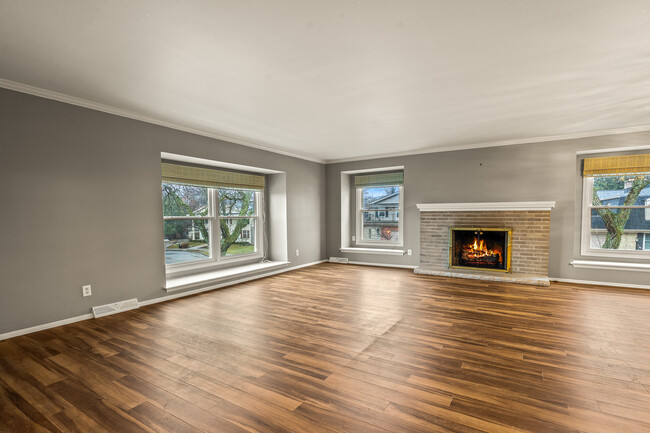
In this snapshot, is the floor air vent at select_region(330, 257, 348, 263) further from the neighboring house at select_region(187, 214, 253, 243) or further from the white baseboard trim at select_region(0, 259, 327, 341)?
the neighboring house at select_region(187, 214, 253, 243)

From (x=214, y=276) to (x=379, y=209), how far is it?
12.2ft

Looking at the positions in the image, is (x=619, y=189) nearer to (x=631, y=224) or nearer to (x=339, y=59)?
(x=631, y=224)

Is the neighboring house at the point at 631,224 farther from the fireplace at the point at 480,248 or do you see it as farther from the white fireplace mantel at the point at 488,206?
the fireplace at the point at 480,248

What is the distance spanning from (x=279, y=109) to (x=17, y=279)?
10.1ft

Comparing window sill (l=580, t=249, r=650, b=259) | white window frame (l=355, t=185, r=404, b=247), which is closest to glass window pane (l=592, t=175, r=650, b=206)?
window sill (l=580, t=249, r=650, b=259)

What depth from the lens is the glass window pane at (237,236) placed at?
5.51m

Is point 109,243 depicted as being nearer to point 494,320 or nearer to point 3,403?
point 3,403

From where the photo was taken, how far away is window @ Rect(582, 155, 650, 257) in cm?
469

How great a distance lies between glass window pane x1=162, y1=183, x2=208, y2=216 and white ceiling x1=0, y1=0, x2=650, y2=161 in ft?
3.59

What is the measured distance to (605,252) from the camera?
4.89 metres

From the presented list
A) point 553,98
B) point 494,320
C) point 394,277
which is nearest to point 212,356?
point 494,320

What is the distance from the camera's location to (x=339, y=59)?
8.02 feet

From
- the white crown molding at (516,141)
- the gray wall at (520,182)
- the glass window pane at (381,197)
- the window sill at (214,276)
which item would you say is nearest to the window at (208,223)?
the window sill at (214,276)

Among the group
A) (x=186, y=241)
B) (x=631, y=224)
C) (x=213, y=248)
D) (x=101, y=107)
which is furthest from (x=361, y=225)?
(x=101, y=107)
